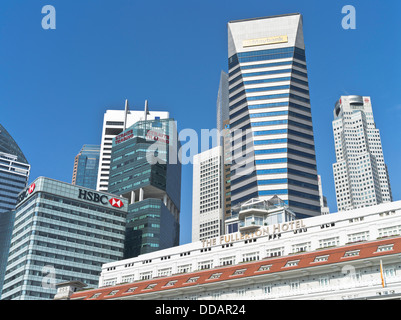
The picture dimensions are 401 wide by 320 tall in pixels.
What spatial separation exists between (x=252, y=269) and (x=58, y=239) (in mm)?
112358

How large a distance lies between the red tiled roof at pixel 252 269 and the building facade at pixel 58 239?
6895cm

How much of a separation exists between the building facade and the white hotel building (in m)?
54.4

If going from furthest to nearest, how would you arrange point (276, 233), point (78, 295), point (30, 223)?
point (30, 223) → point (78, 295) → point (276, 233)

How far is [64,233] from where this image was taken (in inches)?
7032

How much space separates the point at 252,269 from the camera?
82.8 m

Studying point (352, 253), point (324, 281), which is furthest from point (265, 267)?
point (352, 253)

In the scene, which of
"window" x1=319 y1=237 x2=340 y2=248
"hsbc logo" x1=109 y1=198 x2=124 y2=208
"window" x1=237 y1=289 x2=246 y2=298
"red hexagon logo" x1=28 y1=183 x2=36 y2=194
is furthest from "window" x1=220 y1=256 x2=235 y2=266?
"red hexagon logo" x1=28 y1=183 x2=36 y2=194

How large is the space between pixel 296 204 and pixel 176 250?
3784 inches

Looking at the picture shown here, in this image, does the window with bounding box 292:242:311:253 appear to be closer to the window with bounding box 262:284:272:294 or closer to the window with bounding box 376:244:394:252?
the window with bounding box 262:284:272:294

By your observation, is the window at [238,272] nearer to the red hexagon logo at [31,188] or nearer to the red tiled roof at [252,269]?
the red tiled roof at [252,269]

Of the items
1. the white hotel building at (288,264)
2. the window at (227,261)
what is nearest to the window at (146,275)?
the white hotel building at (288,264)
